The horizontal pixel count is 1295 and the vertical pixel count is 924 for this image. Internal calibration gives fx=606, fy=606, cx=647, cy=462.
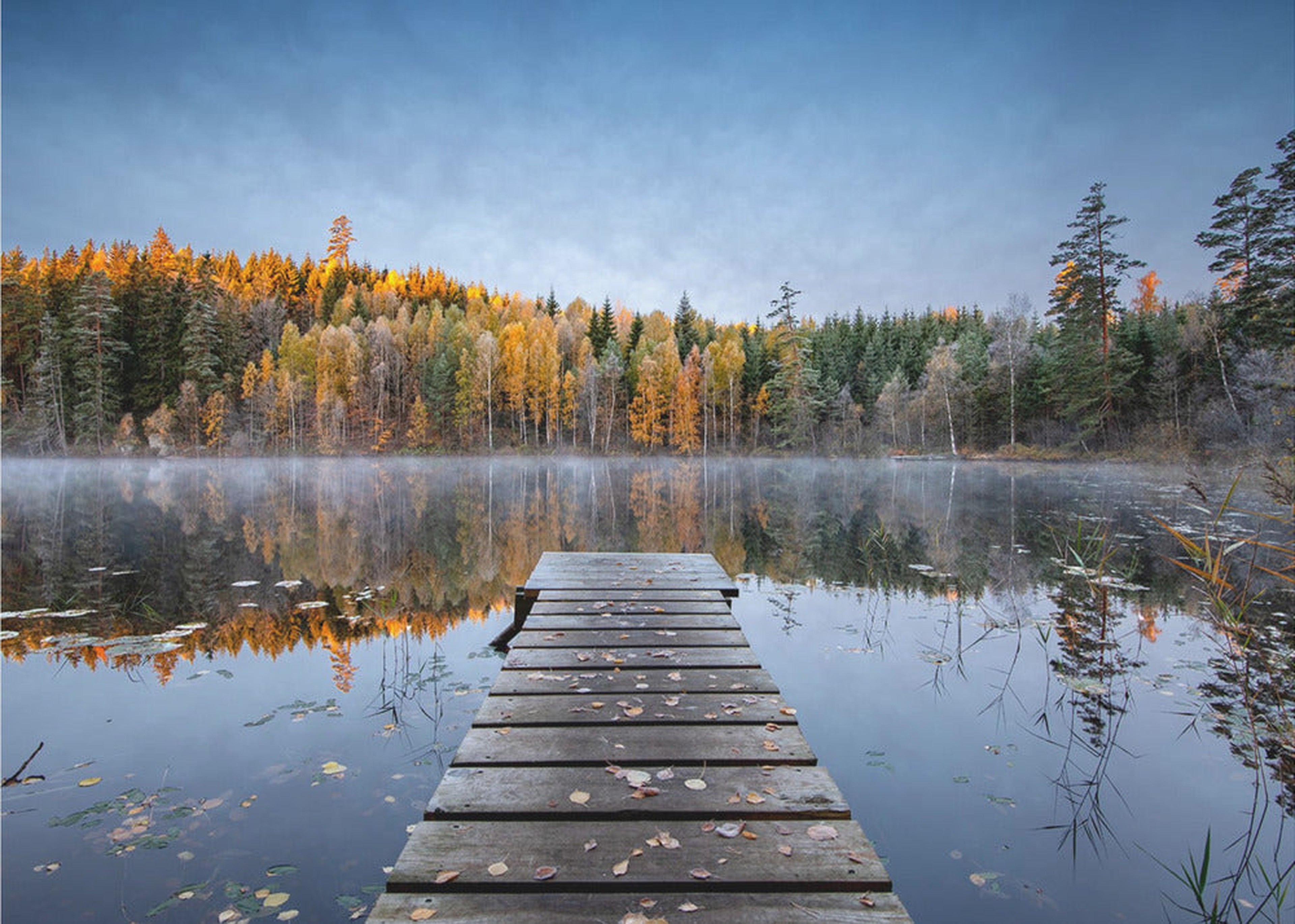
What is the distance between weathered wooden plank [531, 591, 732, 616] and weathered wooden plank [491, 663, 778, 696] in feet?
3.90

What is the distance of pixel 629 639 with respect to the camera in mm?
3990

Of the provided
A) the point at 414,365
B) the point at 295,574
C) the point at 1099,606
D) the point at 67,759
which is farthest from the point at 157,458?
the point at 1099,606

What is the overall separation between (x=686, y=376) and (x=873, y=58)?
83.9ft

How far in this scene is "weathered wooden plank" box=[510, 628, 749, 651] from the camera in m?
3.86

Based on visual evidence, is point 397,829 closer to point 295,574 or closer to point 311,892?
point 311,892

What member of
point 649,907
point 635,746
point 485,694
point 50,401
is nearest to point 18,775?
point 485,694

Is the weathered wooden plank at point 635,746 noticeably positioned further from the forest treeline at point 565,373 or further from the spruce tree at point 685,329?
the spruce tree at point 685,329

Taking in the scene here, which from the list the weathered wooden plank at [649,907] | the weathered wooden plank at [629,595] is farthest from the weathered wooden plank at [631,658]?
the weathered wooden plank at [649,907]

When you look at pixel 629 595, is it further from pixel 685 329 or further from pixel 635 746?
pixel 685 329

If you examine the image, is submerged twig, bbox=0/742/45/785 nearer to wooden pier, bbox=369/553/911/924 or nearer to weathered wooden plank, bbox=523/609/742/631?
wooden pier, bbox=369/553/911/924

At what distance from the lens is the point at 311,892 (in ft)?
8.09

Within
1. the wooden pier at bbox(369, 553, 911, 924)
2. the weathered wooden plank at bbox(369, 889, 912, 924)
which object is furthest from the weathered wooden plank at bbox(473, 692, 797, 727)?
the weathered wooden plank at bbox(369, 889, 912, 924)

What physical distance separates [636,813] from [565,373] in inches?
1916

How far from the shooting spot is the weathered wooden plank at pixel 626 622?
4.24m
